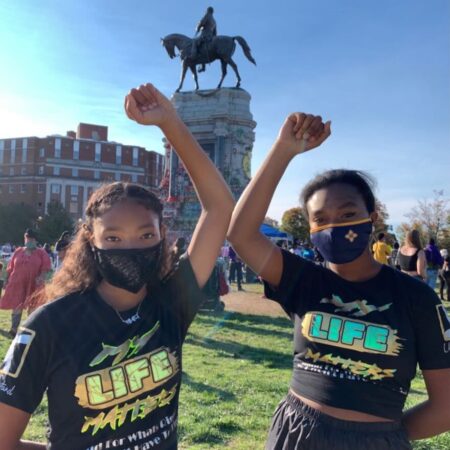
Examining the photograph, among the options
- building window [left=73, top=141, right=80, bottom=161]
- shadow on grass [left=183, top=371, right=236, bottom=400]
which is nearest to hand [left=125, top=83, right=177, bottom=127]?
shadow on grass [left=183, top=371, right=236, bottom=400]

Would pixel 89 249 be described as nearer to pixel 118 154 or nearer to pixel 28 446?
pixel 28 446

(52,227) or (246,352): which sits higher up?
(52,227)

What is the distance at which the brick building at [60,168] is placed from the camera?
70.1 metres

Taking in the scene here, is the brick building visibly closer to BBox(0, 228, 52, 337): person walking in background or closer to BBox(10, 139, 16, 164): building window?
BBox(10, 139, 16, 164): building window

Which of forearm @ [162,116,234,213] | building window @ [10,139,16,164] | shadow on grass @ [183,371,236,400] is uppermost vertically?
building window @ [10,139,16,164]

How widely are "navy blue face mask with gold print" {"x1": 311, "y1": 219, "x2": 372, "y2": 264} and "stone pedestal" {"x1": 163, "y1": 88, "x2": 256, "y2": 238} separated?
2101 centimetres

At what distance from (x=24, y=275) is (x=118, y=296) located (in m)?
6.73

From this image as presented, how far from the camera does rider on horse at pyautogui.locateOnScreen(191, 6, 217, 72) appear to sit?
23297mm

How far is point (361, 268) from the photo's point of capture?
1.99 meters

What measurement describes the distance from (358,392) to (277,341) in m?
6.75

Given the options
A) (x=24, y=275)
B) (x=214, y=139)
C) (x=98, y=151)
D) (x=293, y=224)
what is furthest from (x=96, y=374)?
(x=98, y=151)

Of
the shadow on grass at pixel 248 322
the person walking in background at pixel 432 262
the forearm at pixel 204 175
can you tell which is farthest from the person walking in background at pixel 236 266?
the forearm at pixel 204 175

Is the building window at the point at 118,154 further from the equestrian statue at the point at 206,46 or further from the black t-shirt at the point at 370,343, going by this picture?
the black t-shirt at the point at 370,343

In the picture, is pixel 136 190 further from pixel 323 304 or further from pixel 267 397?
pixel 267 397
